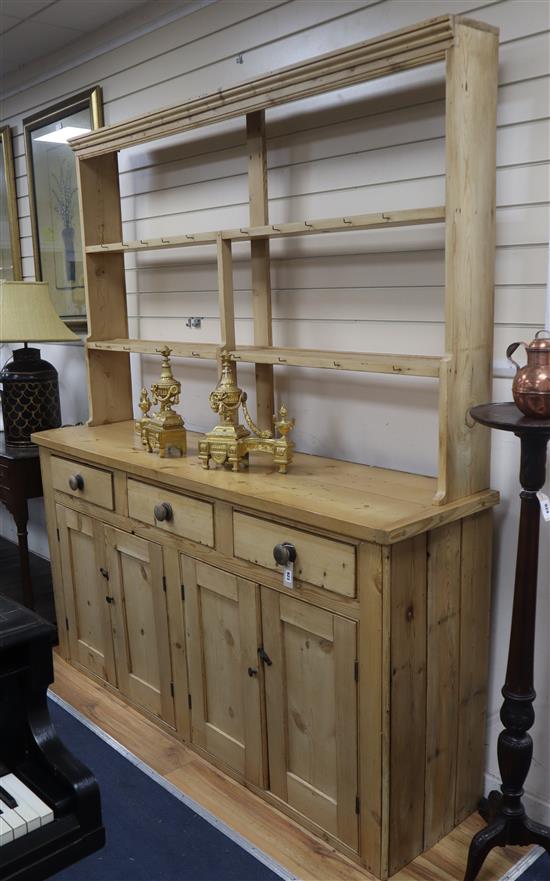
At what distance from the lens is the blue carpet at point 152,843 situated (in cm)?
211

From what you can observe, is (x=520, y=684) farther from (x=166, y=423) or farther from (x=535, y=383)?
(x=166, y=423)

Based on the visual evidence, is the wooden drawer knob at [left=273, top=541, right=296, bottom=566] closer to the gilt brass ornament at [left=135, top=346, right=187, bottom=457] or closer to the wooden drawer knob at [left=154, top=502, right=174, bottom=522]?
the wooden drawer knob at [left=154, top=502, right=174, bottom=522]

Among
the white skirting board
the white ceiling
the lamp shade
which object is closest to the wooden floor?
the white skirting board

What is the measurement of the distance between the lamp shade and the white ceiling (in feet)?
3.53

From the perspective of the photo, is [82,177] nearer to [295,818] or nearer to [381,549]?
[381,549]

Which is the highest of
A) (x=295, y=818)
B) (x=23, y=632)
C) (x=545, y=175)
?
(x=545, y=175)

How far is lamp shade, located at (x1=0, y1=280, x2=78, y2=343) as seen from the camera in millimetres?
3246

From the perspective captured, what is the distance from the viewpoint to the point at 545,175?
6.38 feet

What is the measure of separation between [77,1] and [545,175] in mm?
2077

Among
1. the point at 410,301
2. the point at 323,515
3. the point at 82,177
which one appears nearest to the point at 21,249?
the point at 82,177

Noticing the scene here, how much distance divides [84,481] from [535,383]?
1725 millimetres

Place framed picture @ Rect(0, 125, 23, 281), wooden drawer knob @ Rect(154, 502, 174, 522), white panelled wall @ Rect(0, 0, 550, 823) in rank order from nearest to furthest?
1. white panelled wall @ Rect(0, 0, 550, 823)
2. wooden drawer knob @ Rect(154, 502, 174, 522)
3. framed picture @ Rect(0, 125, 23, 281)

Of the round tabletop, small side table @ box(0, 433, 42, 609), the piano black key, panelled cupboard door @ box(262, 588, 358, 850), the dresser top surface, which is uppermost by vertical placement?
the round tabletop

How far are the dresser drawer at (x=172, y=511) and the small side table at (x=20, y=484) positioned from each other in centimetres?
84
